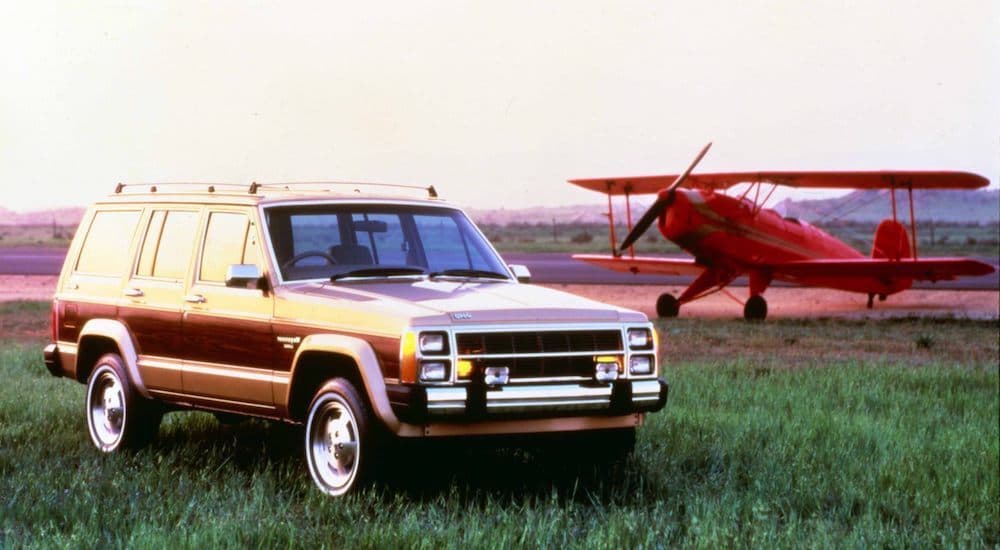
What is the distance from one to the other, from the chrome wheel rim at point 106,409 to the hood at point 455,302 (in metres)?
2.03

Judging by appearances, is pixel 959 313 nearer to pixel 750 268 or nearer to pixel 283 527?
pixel 750 268

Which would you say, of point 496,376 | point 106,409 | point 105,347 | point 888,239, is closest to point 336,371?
point 496,376

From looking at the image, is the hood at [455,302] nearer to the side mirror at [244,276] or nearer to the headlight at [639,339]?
the headlight at [639,339]

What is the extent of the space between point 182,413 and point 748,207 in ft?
65.0

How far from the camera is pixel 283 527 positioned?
686cm

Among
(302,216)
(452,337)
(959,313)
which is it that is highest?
(302,216)

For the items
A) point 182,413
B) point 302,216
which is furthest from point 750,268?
point 302,216

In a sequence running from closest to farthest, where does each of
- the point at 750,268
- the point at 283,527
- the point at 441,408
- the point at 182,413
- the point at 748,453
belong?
the point at 283,527 → the point at 441,408 → the point at 748,453 → the point at 182,413 → the point at 750,268

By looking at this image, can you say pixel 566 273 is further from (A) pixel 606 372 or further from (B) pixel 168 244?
(A) pixel 606 372

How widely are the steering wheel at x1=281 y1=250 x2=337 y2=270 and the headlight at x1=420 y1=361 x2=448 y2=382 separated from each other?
→ 1602mm

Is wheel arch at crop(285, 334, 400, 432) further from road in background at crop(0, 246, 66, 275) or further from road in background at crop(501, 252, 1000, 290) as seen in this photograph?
road in background at crop(0, 246, 66, 275)

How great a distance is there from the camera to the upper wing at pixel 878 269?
29.0 m

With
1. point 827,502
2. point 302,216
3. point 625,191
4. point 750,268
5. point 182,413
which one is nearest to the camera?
point 827,502

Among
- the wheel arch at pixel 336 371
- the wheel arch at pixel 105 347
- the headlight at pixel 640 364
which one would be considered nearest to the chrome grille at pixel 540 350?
the headlight at pixel 640 364
